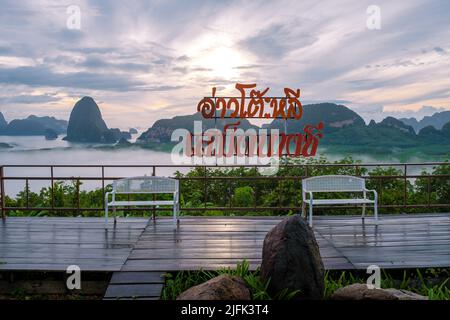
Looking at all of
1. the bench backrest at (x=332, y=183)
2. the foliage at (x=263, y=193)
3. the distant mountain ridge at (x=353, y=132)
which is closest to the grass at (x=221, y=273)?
the bench backrest at (x=332, y=183)

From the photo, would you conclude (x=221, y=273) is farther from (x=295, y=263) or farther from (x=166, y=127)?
(x=166, y=127)

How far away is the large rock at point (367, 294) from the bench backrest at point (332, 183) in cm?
311

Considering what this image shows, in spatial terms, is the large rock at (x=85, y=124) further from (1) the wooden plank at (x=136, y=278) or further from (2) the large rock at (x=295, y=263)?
(2) the large rock at (x=295, y=263)

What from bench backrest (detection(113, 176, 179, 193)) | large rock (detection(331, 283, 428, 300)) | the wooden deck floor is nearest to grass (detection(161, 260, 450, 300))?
the wooden deck floor

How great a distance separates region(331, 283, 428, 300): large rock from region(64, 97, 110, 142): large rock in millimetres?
19097

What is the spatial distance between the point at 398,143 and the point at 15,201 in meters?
12.1

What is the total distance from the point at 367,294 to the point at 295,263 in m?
0.67

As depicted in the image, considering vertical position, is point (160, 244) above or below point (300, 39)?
below

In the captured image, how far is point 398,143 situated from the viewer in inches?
609

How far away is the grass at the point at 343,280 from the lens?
4441 mm

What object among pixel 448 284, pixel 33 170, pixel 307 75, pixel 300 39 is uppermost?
pixel 300 39

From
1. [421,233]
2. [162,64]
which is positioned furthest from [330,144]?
[421,233]

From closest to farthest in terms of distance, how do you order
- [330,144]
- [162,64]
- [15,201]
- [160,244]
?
[160,244]
[162,64]
[15,201]
[330,144]
